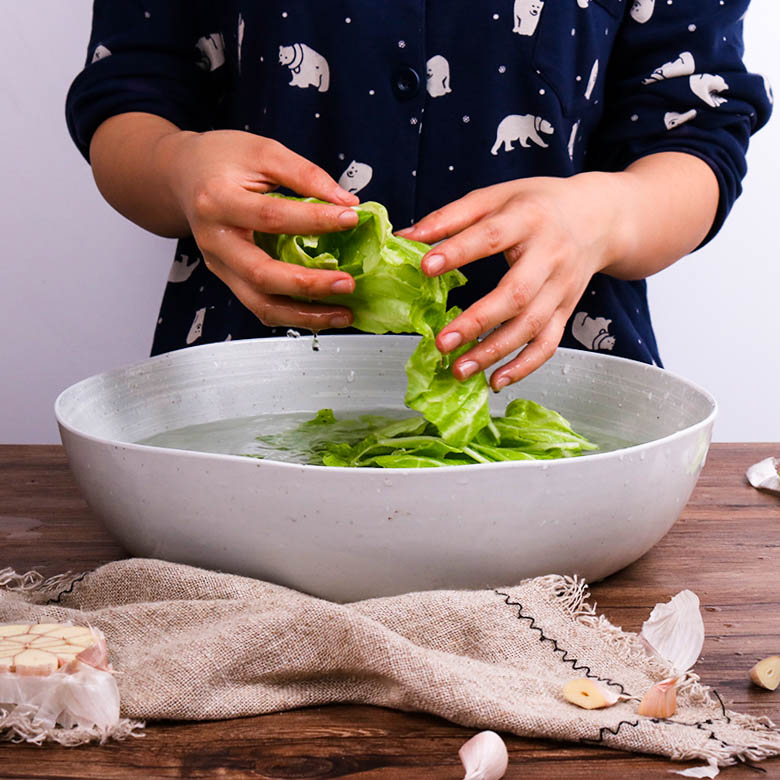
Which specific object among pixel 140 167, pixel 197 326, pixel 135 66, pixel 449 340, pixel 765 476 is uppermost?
pixel 135 66

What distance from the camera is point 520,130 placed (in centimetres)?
129

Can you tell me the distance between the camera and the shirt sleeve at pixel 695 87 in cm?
128

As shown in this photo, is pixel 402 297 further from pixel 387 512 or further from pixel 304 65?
pixel 304 65

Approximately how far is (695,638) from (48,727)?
42 centimetres

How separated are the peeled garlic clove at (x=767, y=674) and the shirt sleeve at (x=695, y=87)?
727mm

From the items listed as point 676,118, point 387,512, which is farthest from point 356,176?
point 387,512

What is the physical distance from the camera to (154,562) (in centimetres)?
77

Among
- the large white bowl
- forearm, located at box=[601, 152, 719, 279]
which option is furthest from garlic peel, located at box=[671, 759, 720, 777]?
forearm, located at box=[601, 152, 719, 279]

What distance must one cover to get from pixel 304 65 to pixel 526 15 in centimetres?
27

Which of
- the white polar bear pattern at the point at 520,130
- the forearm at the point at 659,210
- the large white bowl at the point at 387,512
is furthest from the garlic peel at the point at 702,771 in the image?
the white polar bear pattern at the point at 520,130

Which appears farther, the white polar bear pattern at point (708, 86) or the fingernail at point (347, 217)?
the white polar bear pattern at point (708, 86)

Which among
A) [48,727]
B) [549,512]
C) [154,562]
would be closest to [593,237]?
[549,512]

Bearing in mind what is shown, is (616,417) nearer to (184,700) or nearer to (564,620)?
(564,620)

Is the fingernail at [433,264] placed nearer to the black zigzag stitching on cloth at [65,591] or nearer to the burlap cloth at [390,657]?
the burlap cloth at [390,657]
